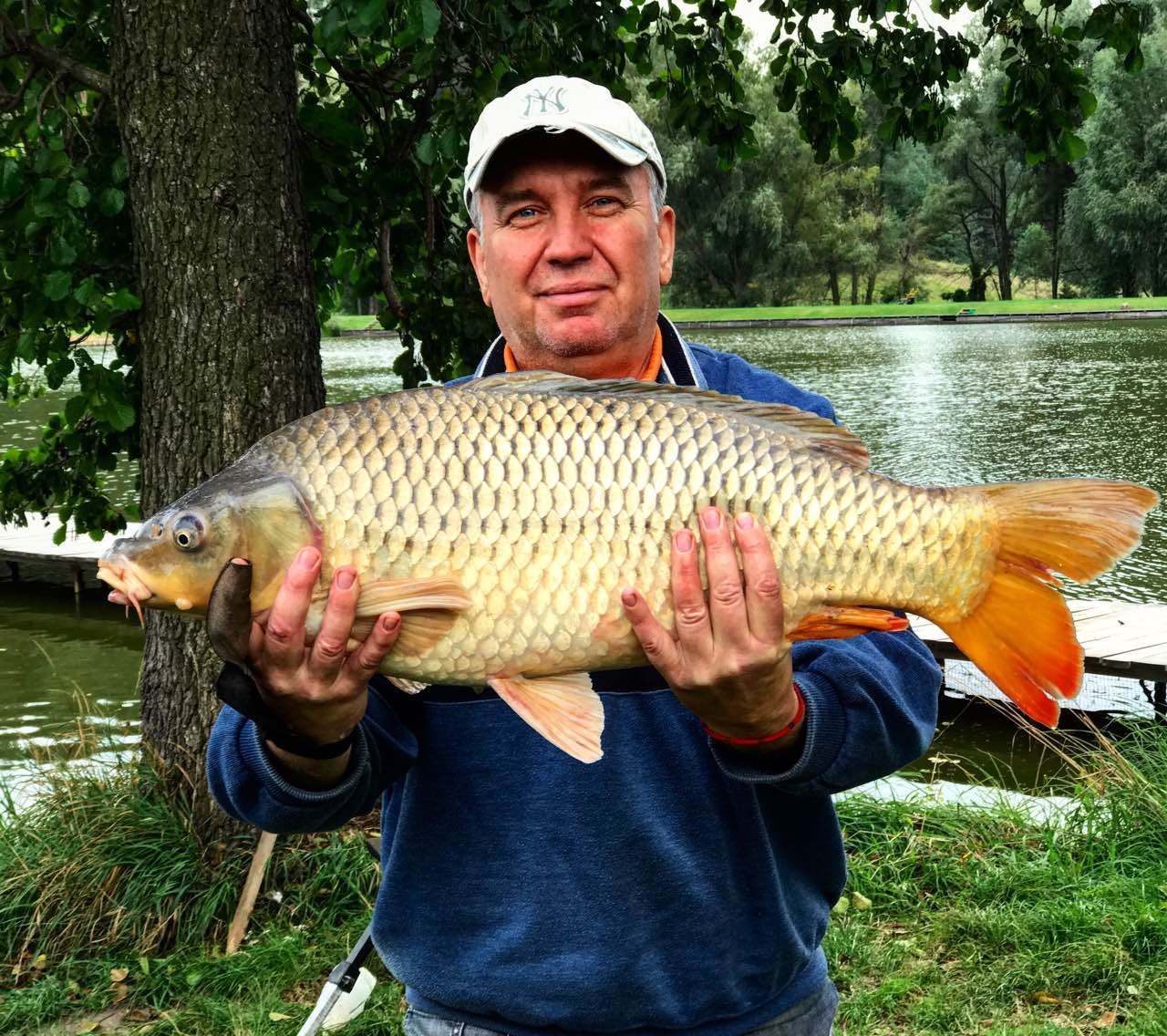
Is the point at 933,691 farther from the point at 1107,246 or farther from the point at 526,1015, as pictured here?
the point at 1107,246

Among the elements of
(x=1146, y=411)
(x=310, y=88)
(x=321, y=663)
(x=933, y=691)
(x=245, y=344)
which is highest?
(x=310, y=88)

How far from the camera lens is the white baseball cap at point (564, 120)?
4.71 ft

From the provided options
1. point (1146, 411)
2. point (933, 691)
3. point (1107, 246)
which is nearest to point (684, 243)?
point (1107, 246)

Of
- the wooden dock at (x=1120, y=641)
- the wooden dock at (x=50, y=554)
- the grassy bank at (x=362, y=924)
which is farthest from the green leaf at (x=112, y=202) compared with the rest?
the wooden dock at (x=50, y=554)

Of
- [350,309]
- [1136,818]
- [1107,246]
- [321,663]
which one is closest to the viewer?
[321,663]

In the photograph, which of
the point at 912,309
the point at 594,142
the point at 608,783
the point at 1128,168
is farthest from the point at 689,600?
the point at 912,309

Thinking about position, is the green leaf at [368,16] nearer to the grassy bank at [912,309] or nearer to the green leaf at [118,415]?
the green leaf at [118,415]

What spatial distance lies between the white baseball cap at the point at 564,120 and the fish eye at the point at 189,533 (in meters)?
0.54

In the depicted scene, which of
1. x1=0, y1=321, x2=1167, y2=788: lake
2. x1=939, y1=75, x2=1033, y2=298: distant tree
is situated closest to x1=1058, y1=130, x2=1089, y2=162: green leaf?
x1=0, y1=321, x2=1167, y2=788: lake

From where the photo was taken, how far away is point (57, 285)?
2.88m

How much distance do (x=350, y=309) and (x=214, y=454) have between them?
3703cm

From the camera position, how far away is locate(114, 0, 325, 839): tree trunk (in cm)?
271

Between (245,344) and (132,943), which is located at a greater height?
(245,344)

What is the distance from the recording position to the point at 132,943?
2.88m
